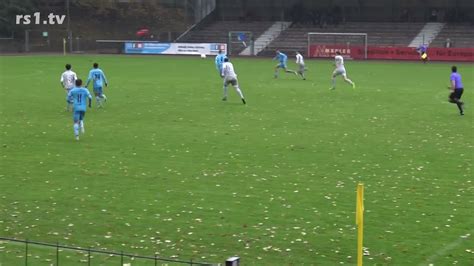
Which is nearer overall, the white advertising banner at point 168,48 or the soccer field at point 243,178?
the soccer field at point 243,178

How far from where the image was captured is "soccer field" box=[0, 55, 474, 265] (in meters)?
12.5

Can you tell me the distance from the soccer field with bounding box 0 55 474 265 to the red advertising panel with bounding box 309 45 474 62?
32875mm

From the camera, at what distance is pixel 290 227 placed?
44.0ft

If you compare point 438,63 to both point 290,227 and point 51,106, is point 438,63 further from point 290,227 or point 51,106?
point 290,227

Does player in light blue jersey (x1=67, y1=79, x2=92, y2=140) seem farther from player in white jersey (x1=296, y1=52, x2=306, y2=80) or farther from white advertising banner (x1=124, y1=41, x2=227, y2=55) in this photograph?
white advertising banner (x1=124, y1=41, x2=227, y2=55)

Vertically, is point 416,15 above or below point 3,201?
above

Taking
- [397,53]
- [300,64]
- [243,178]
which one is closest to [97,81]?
[243,178]

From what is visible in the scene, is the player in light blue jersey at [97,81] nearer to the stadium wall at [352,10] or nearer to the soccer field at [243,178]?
the soccer field at [243,178]

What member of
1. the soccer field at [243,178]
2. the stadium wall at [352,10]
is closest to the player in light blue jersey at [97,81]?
the soccer field at [243,178]

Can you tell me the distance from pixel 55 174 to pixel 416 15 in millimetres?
69738

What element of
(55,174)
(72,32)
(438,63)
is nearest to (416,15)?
(438,63)

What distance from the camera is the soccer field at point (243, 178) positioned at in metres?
12.5

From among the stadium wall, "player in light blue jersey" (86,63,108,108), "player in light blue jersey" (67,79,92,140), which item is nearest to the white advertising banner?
the stadium wall

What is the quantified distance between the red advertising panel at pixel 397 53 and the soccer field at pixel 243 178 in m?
32.9
